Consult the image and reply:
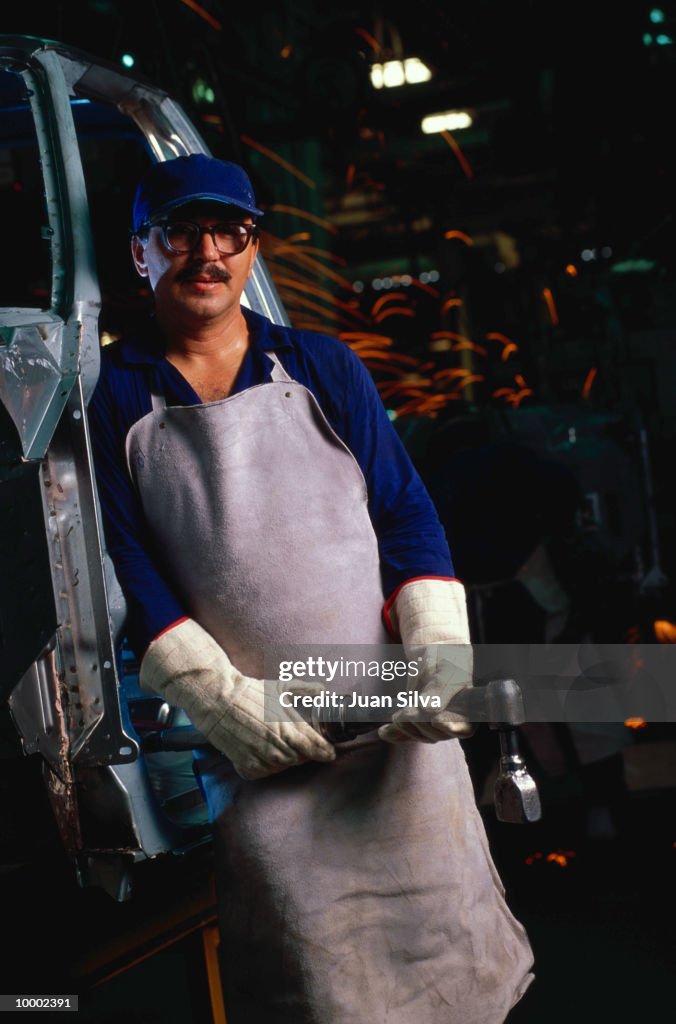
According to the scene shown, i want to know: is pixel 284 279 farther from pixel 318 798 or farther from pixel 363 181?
pixel 318 798

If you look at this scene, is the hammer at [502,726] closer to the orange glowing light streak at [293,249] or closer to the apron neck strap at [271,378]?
the apron neck strap at [271,378]

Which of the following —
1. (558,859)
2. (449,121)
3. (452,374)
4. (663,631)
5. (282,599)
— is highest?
(449,121)

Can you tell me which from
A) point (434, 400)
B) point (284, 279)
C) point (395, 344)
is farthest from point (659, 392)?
point (395, 344)

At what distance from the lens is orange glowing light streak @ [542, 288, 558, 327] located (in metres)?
9.46

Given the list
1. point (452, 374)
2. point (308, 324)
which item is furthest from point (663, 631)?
point (452, 374)

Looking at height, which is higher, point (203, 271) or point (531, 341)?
point (531, 341)

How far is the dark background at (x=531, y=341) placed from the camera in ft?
11.7

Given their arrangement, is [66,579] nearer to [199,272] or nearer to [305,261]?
[199,272]

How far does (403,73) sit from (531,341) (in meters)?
2.31

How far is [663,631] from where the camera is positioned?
5.58m

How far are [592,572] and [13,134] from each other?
Result: 3.17 meters

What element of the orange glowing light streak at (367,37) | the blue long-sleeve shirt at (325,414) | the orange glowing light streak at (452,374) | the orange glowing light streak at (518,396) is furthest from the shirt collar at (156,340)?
the orange glowing light streak at (452,374)

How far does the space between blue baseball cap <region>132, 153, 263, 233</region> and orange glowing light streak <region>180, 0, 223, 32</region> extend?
434cm

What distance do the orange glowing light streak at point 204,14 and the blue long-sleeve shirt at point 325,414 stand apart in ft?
14.4
